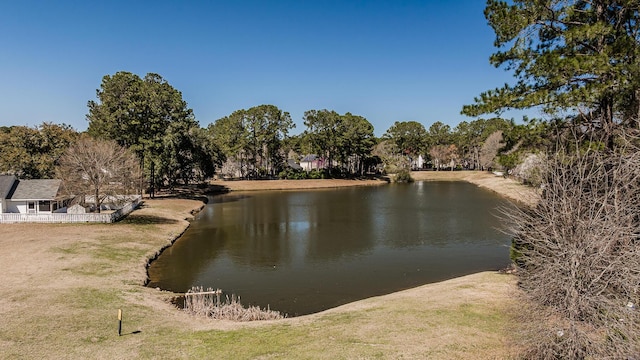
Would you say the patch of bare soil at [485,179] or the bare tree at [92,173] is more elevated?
the bare tree at [92,173]

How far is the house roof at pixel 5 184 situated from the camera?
38.8m

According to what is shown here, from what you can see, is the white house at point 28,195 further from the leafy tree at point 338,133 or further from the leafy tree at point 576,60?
the leafy tree at point 338,133

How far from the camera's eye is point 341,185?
9394cm

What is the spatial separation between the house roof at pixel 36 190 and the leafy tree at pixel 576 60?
137 ft

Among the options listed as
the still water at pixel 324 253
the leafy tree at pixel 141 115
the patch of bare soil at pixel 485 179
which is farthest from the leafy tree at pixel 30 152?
the patch of bare soil at pixel 485 179

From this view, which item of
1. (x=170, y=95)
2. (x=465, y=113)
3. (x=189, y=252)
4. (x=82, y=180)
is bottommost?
(x=189, y=252)

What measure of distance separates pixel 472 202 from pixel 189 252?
44.1 m

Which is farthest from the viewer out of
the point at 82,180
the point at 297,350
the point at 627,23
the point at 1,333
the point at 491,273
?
the point at 82,180

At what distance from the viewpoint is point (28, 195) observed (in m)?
39.8

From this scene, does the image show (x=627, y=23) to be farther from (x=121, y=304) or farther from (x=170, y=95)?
(x=170, y=95)

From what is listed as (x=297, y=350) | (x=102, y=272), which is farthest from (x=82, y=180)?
(x=297, y=350)

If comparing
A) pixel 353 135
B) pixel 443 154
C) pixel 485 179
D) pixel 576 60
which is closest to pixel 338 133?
pixel 353 135

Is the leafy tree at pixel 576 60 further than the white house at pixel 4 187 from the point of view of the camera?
No

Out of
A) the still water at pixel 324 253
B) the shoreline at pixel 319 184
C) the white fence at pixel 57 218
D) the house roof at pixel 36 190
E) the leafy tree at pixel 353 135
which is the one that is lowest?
the still water at pixel 324 253
